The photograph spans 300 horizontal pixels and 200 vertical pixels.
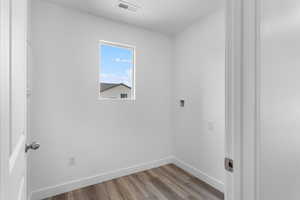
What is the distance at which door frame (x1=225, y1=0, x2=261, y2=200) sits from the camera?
63 centimetres

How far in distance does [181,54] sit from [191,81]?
615mm

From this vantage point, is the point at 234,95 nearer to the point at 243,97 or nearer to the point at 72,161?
the point at 243,97

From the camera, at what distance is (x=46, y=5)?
1903 millimetres

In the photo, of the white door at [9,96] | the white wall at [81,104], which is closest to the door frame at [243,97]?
the white door at [9,96]

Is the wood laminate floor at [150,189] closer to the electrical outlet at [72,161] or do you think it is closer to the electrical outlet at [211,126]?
the electrical outlet at [72,161]

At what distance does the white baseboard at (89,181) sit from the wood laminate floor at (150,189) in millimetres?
60

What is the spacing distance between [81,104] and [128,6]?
155 cm

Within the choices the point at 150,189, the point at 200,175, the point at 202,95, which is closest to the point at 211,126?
the point at 202,95

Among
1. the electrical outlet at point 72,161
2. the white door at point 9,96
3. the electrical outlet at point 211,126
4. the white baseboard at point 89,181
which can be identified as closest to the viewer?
the white door at point 9,96

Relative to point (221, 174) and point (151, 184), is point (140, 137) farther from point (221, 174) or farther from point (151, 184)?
point (221, 174)

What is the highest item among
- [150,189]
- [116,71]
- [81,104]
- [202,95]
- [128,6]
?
[128,6]

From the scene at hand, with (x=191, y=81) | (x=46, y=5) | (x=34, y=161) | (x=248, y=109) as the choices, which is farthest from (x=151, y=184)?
(x=46, y=5)

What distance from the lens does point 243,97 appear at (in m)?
0.67

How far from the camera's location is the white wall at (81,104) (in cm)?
190
